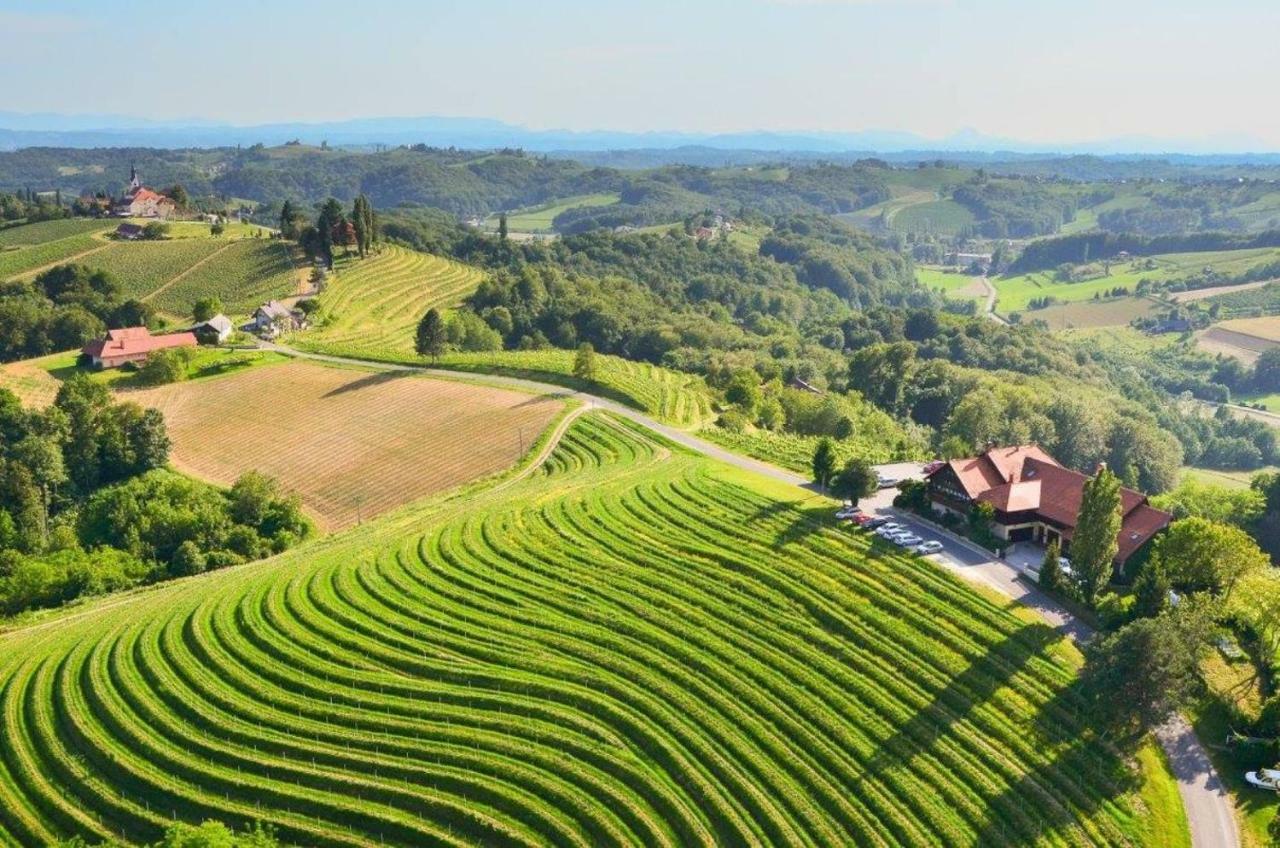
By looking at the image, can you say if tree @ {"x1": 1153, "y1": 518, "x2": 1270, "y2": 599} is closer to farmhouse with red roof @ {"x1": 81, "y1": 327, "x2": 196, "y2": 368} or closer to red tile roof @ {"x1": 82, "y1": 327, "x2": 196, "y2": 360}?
farmhouse with red roof @ {"x1": 81, "y1": 327, "x2": 196, "y2": 368}

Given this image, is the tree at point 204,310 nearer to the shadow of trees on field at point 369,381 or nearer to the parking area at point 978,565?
the shadow of trees on field at point 369,381

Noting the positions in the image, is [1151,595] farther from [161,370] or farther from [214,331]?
[214,331]

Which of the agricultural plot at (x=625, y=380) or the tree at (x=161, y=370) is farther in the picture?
the tree at (x=161, y=370)

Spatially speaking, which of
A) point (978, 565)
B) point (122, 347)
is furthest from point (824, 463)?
point (122, 347)

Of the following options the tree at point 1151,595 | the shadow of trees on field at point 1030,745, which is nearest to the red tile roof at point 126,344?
the shadow of trees on field at point 1030,745

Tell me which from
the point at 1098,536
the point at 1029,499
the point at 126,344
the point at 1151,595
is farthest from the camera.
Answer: the point at 126,344

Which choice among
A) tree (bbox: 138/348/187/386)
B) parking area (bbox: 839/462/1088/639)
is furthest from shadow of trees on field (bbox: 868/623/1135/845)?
tree (bbox: 138/348/187/386)

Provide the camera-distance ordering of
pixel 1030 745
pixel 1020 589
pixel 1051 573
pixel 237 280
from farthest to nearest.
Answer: pixel 237 280 → pixel 1020 589 → pixel 1051 573 → pixel 1030 745
